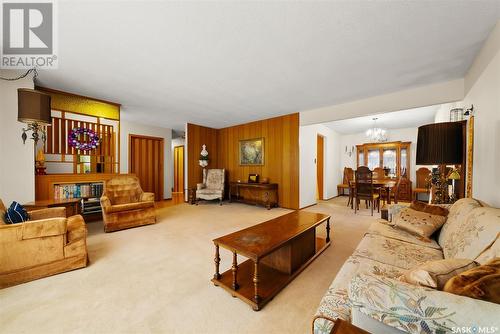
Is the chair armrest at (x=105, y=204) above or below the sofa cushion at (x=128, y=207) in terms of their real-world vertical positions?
above

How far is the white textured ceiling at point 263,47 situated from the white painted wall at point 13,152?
469 mm

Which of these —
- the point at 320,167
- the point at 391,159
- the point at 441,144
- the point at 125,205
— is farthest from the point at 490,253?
the point at 391,159

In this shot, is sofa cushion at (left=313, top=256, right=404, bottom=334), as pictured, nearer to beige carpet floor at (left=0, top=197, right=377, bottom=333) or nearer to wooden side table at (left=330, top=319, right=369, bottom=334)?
wooden side table at (left=330, top=319, right=369, bottom=334)

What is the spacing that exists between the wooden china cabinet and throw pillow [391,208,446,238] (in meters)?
5.21

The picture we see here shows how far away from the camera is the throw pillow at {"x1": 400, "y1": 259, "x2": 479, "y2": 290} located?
837 millimetres

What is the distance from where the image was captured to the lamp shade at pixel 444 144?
194 cm

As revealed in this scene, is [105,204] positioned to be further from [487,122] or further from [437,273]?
[487,122]

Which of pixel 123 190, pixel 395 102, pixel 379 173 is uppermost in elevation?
pixel 395 102

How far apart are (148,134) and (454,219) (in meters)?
7.09

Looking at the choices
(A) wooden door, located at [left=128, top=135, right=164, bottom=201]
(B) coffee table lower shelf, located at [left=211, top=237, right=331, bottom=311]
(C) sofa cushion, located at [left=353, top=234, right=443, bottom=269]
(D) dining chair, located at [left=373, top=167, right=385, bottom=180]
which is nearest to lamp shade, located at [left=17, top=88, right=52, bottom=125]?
(B) coffee table lower shelf, located at [left=211, top=237, right=331, bottom=311]

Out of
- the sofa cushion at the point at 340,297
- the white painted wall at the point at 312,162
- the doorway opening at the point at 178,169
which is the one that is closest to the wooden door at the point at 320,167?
the white painted wall at the point at 312,162

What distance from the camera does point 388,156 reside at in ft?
23.0

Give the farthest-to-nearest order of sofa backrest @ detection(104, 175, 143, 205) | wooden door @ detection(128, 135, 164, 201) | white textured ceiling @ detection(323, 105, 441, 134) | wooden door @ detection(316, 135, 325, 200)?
wooden door @ detection(316, 135, 325, 200), wooden door @ detection(128, 135, 164, 201), white textured ceiling @ detection(323, 105, 441, 134), sofa backrest @ detection(104, 175, 143, 205)

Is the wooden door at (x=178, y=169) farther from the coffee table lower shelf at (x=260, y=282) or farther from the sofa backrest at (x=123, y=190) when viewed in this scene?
the coffee table lower shelf at (x=260, y=282)
